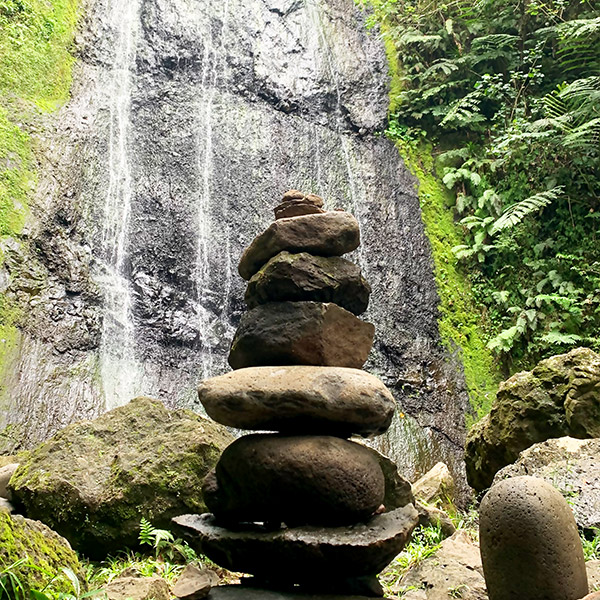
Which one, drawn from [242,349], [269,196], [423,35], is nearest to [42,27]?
[269,196]

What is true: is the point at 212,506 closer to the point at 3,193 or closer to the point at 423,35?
the point at 3,193

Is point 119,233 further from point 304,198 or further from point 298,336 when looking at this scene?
point 298,336

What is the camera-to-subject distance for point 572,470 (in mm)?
4781

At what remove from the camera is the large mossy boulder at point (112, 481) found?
4.79m

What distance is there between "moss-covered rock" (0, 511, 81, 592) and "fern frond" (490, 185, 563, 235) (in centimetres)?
915

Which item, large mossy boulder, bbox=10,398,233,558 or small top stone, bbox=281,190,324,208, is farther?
large mossy boulder, bbox=10,398,233,558

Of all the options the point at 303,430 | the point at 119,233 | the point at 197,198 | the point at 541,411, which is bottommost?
the point at 541,411

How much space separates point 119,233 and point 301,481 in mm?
8310

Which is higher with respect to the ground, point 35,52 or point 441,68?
point 441,68

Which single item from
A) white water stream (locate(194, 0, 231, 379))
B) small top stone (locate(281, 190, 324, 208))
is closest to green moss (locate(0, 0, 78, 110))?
white water stream (locate(194, 0, 231, 379))

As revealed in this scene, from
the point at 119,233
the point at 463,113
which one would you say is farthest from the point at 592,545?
the point at 463,113

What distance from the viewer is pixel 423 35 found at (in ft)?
45.7

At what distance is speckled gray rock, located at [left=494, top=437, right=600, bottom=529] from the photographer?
14.7 feet

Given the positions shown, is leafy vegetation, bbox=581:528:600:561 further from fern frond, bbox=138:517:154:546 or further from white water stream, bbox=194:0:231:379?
white water stream, bbox=194:0:231:379
